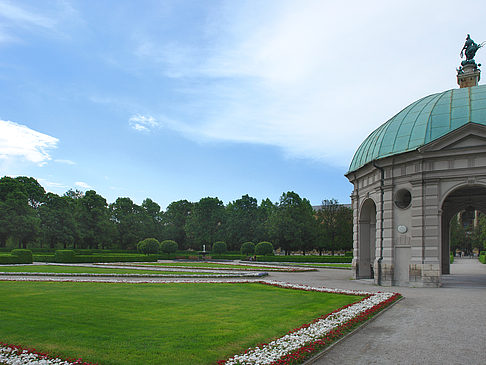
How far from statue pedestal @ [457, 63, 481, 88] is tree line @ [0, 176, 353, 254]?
4270 centimetres

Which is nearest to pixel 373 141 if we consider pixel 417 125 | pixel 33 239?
pixel 417 125

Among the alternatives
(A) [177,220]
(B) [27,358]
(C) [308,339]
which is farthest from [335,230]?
(B) [27,358]

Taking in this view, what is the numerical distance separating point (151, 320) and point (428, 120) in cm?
1907

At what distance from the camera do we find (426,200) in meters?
21.5

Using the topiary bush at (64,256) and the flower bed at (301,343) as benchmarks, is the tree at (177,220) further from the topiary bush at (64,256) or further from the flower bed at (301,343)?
the flower bed at (301,343)

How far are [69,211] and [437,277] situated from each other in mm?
65375

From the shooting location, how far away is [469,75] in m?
27.2

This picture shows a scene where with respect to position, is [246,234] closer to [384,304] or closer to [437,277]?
[437,277]

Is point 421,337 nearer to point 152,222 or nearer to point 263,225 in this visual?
point 263,225

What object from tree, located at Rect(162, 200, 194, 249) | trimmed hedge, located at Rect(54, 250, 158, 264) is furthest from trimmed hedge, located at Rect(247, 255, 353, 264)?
tree, located at Rect(162, 200, 194, 249)

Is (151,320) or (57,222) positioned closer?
(151,320)

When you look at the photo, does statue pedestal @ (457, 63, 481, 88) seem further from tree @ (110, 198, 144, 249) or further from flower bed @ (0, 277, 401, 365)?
tree @ (110, 198, 144, 249)

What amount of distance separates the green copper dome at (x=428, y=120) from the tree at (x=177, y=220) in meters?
68.8

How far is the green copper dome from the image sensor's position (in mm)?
21656
